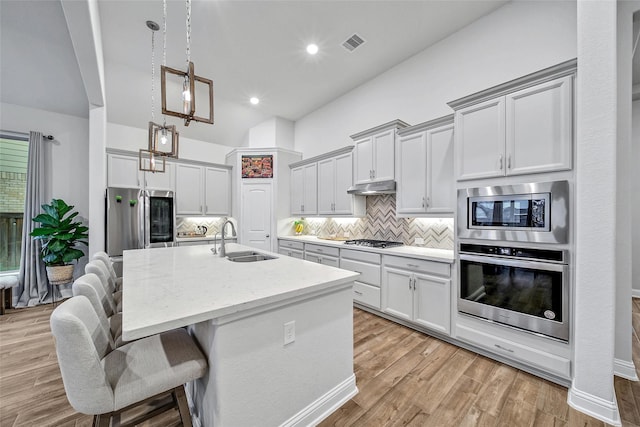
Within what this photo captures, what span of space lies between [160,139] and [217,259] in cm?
138

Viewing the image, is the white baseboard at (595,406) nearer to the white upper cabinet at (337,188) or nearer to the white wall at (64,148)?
the white upper cabinet at (337,188)

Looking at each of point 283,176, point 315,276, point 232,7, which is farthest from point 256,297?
point 283,176

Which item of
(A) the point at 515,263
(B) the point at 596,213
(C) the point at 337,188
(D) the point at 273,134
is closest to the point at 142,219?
(D) the point at 273,134

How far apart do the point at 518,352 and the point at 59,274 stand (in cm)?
567

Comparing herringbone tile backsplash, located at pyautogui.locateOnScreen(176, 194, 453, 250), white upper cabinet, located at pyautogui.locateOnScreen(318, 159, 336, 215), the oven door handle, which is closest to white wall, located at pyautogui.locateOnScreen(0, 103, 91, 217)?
herringbone tile backsplash, located at pyautogui.locateOnScreen(176, 194, 453, 250)

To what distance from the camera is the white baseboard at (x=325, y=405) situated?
1.51 metres

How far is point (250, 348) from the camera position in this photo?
130cm

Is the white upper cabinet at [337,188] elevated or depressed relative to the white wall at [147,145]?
depressed

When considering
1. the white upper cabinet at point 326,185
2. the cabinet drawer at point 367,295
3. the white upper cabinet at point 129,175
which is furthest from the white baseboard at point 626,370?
the white upper cabinet at point 129,175

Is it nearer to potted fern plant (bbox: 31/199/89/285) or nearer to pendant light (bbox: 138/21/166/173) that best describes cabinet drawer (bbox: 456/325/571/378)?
pendant light (bbox: 138/21/166/173)

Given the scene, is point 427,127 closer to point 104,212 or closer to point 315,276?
point 315,276

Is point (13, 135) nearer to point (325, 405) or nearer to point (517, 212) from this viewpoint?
point (325, 405)

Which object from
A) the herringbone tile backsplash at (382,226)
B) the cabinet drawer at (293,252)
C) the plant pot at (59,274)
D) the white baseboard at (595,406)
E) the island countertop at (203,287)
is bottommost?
the white baseboard at (595,406)

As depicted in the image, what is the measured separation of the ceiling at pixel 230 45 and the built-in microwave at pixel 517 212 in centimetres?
215
